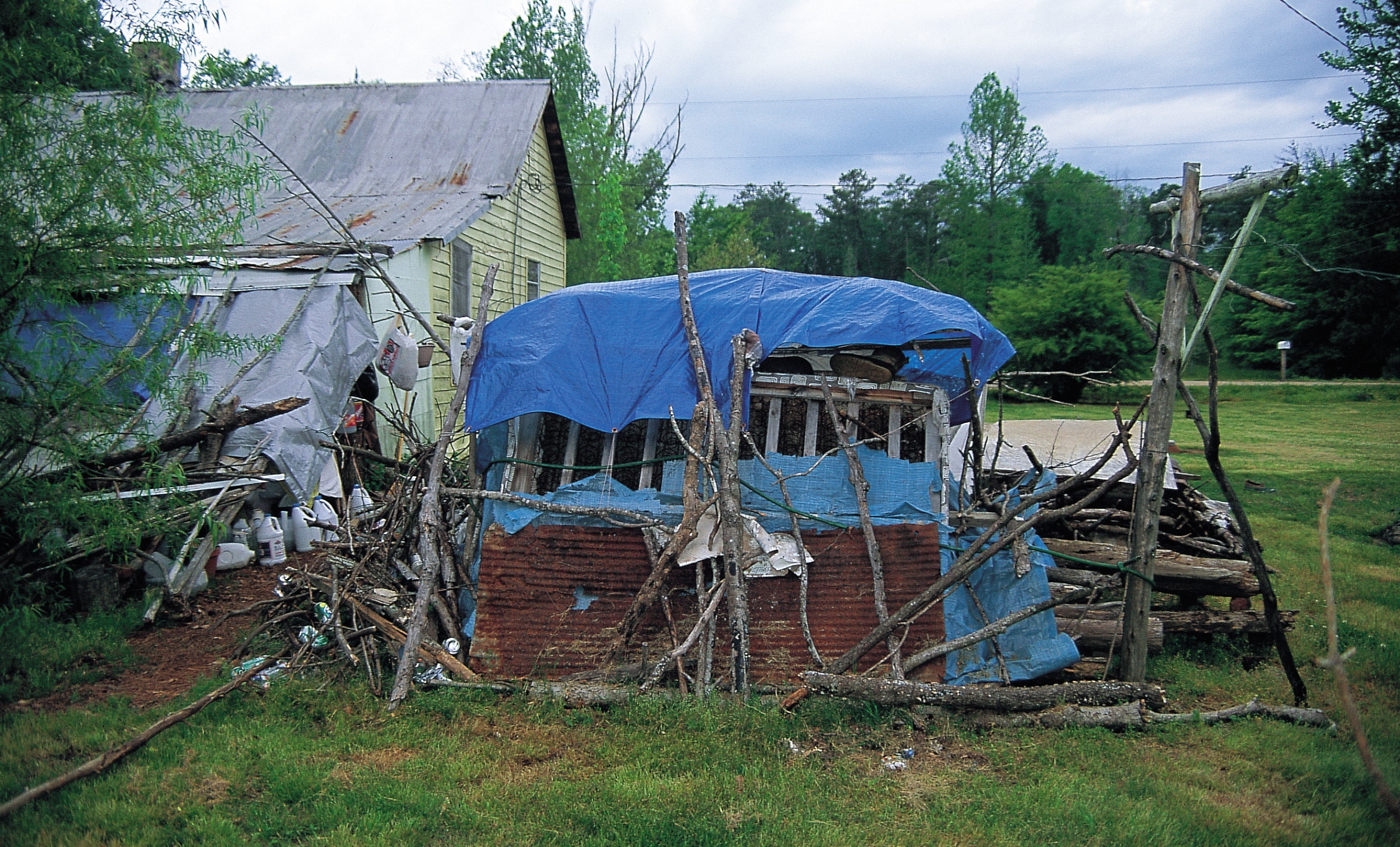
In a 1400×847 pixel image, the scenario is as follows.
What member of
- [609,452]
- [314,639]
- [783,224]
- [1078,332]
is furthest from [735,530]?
[783,224]

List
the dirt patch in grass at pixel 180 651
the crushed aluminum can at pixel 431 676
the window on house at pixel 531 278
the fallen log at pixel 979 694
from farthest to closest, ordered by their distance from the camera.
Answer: the window on house at pixel 531 278 < the dirt patch in grass at pixel 180 651 < the crushed aluminum can at pixel 431 676 < the fallen log at pixel 979 694

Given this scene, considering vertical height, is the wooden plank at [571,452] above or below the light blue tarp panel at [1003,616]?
above

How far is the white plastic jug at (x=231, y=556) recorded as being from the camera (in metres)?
7.36

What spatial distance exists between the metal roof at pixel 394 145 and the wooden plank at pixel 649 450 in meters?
5.79

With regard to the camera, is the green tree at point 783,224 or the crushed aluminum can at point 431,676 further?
the green tree at point 783,224

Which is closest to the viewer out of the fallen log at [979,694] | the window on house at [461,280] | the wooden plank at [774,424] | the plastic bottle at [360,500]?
the fallen log at [979,694]

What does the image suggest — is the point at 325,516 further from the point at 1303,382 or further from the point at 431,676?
the point at 1303,382

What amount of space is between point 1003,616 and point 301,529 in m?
6.59

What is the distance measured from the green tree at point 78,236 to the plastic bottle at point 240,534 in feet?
5.38

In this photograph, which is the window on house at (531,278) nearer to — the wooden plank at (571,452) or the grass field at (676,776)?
the wooden plank at (571,452)

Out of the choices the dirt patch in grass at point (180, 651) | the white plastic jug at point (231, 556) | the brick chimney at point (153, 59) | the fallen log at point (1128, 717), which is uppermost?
the brick chimney at point (153, 59)

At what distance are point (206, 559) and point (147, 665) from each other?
56.5 inches

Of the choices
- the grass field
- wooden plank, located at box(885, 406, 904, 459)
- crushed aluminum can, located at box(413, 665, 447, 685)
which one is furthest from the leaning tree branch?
crushed aluminum can, located at box(413, 665, 447, 685)

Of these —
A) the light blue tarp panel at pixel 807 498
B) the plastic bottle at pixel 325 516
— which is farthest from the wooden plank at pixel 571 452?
the plastic bottle at pixel 325 516
